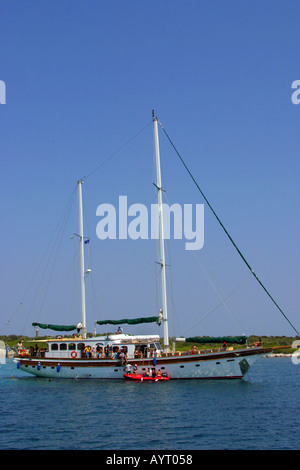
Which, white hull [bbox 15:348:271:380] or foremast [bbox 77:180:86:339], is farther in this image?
foremast [bbox 77:180:86:339]

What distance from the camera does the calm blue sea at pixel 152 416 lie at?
25484 mm

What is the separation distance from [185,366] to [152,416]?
1742 cm

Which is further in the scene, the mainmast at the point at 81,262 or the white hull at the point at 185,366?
the mainmast at the point at 81,262

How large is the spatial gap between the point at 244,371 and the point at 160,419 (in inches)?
769

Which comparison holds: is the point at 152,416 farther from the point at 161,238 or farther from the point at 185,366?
the point at 161,238

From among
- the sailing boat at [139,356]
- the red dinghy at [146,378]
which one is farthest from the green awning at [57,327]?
the red dinghy at [146,378]

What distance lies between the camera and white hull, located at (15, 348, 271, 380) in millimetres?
47844

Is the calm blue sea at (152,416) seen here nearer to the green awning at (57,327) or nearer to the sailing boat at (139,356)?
the sailing boat at (139,356)

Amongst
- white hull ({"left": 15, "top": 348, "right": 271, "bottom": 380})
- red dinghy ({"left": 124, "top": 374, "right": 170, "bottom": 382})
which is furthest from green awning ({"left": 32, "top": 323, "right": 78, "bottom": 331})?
red dinghy ({"left": 124, "top": 374, "right": 170, "bottom": 382})

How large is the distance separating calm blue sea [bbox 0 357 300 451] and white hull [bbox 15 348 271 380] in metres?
1.55

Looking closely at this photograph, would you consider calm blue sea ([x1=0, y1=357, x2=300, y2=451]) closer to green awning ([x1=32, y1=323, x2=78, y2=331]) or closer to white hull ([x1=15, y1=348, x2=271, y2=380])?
white hull ([x1=15, y1=348, x2=271, y2=380])

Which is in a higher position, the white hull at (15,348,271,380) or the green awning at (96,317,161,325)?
the green awning at (96,317,161,325)

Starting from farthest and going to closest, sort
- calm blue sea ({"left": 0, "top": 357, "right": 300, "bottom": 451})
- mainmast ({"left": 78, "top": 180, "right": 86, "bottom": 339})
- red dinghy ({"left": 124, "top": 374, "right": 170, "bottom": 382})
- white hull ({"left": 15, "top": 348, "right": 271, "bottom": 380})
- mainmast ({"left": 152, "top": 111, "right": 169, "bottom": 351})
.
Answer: mainmast ({"left": 78, "top": 180, "right": 86, "bottom": 339})
mainmast ({"left": 152, "top": 111, "right": 169, "bottom": 351})
red dinghy ({"left": 124, "top": 374, "right": 170, "bottom": 382})
white hull ({"left": 15, "top": 348, "right": 271, "bottom": 380})
calm blue sea ({"left": 0, "top": 357, "right": 300, "bottom": 451})
